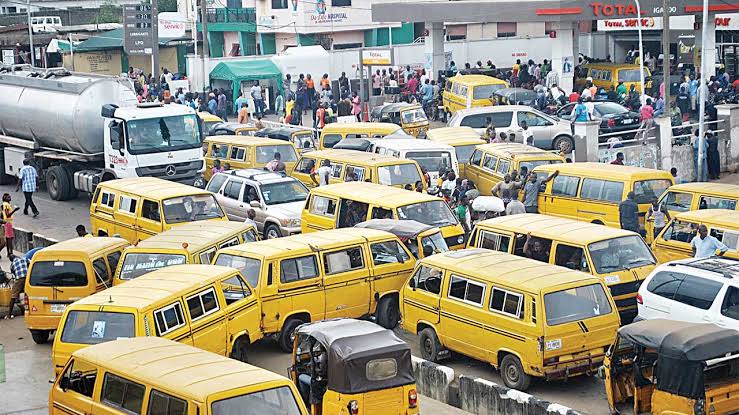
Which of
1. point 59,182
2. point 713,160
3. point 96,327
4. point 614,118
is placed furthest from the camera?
point 614,118

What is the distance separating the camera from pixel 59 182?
3106cm

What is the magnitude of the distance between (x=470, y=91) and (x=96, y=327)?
26406 mm

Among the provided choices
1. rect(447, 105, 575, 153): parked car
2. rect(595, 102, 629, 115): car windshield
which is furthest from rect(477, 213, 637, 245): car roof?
rect(595, 102, 629, 115): car windshield

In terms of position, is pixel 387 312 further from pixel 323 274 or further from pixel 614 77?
pixel 614 77

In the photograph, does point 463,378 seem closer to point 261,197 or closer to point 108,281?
point 108,281

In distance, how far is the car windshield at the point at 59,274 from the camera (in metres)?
18.7

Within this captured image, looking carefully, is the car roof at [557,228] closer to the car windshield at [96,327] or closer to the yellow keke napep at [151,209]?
the yellow keke napep at [151,209]

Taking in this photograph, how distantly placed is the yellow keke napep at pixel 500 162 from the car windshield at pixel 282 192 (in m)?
4.58

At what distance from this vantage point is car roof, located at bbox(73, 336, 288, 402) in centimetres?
1159

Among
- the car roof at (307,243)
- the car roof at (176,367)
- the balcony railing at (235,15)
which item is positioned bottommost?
the car roof at (176,367)

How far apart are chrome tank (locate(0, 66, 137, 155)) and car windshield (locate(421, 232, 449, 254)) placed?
13114 millimetres

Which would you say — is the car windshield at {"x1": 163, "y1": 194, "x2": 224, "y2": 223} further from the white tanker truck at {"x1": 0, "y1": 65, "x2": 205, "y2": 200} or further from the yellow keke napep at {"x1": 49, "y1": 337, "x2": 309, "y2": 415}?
the yellow keke napep at {"x1": 49, "y1": 337, "x2": 309, "y2": 415}

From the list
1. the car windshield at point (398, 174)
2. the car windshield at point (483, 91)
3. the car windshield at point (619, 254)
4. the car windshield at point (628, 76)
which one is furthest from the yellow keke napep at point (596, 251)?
the car windshield at point (628, 76)

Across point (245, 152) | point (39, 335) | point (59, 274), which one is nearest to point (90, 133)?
point (245, 152)
